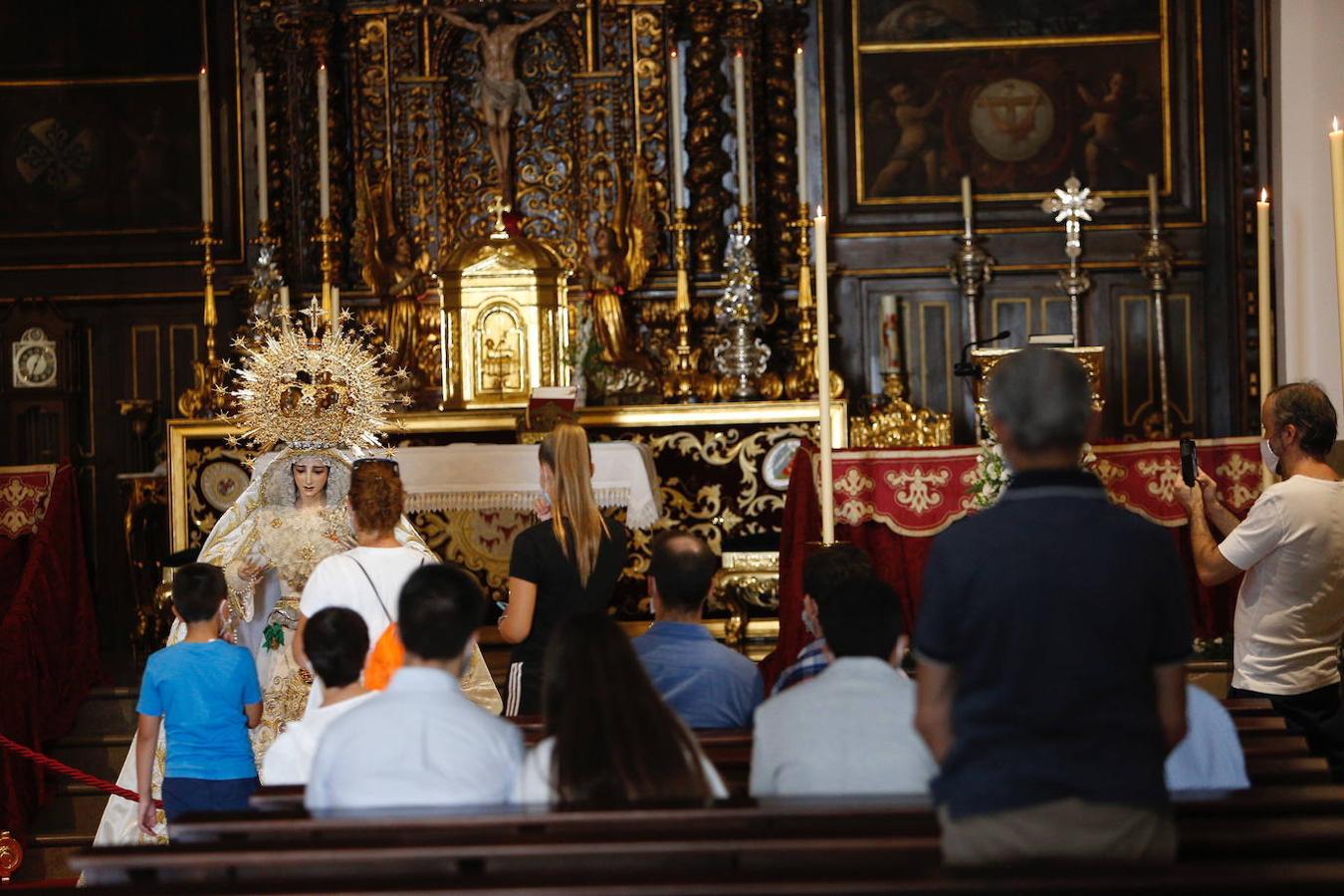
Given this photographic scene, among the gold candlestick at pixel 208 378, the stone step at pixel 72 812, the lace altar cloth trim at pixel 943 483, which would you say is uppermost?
the gold candlestick at pixel 208 378

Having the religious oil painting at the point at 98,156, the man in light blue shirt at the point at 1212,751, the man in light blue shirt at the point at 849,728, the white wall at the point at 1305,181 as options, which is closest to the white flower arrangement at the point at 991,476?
the white wall at the point at 1305,181

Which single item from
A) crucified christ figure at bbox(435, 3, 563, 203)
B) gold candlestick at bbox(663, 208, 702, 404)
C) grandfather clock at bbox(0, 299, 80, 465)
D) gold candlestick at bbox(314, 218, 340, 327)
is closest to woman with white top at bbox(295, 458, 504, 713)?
gold candlestick at bbox(663, 208, 702, 404)

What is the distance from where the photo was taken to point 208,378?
995 centimetres

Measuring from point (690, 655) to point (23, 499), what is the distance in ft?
16.8

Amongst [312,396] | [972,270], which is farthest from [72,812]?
[972,270]

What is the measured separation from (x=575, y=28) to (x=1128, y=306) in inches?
149

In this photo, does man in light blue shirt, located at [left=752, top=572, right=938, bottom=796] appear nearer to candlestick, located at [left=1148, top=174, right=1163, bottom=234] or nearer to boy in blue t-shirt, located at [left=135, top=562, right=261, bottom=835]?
boy in blue t-shirt, located at [left=135, top=562, right=261, bottom=835]

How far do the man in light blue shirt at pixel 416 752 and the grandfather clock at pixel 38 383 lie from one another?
8430 mm

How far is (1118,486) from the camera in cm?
719

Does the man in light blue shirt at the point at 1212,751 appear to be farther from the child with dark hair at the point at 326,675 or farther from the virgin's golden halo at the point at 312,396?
the virgin's golden halo at the point at 312,396

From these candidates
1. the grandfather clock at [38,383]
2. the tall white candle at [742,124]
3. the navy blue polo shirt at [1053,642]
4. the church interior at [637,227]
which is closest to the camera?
the navy blue polo shirt at [1053,642]

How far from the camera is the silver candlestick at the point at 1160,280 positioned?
10.7m

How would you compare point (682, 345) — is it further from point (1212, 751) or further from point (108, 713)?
point (1212, 751)

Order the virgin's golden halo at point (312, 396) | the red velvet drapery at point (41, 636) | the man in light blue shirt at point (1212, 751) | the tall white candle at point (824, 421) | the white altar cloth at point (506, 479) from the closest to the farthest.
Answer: the man in light blue shirt at point (1212, 751), the tall white candle at point (824, 421), the virgin's golden halo at point (312, 396), the red velvet drapery at point (41, 636), the white altar cloth at point (506, 479)
